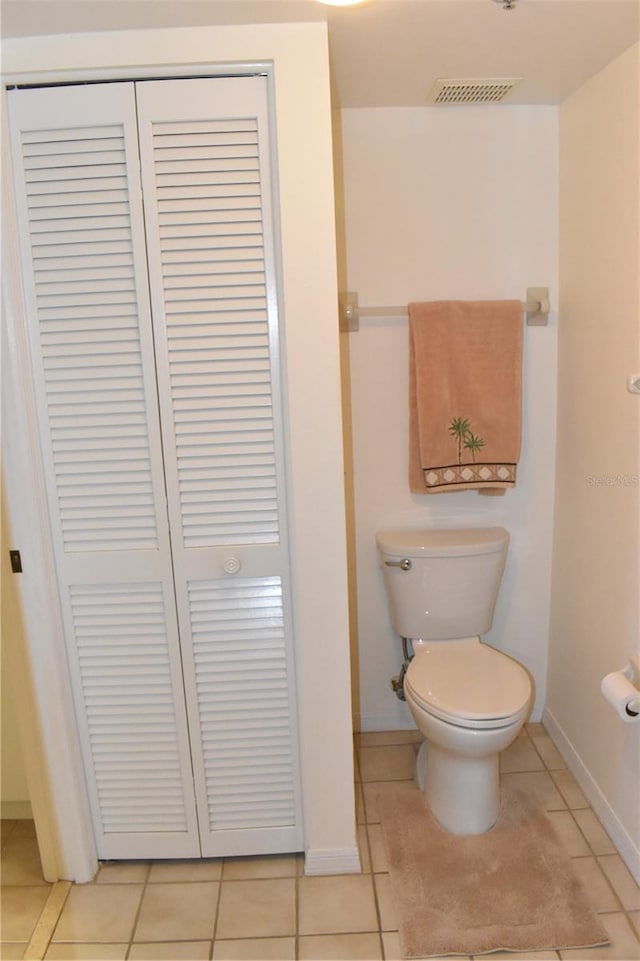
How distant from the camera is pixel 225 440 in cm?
174

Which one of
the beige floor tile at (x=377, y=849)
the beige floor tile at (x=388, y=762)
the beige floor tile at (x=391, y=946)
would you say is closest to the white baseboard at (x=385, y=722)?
the beige floor tile at (x=388, y=762)

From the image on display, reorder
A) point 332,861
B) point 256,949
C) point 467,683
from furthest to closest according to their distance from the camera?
point 467,683
point 332,861
point 256,949

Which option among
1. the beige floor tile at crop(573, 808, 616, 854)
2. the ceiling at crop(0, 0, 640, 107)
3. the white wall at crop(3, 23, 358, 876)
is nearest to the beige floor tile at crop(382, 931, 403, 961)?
the white wall at crop(3, 23, 358, 876)

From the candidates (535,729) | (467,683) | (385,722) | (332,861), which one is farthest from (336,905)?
(535,729)

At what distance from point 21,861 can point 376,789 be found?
1.10 metres

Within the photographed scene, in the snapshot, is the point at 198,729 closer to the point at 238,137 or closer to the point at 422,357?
the point at 422,357

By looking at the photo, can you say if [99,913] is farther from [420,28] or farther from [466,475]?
[420,28]

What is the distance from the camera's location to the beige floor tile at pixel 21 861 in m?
1.96

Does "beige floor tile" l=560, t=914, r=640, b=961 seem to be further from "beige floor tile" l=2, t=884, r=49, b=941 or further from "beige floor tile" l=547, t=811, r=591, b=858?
"beige floor tile" l=2, t=884, r=49, b=941

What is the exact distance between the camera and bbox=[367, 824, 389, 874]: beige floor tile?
1.93m

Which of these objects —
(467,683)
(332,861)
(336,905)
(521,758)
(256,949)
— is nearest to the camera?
(256,949)

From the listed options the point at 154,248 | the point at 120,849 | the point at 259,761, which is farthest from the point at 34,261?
the point at 120,849

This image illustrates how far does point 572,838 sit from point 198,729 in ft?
3.75

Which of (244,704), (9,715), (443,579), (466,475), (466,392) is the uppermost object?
(466,392)
